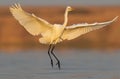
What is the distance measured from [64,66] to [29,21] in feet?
14.0

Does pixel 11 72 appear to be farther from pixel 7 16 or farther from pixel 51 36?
pixel 7 16

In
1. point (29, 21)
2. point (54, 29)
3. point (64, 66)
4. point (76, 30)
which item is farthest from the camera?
point (64, 66)

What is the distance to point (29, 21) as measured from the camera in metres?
28.5

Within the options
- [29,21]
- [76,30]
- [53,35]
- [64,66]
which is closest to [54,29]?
[53,35]

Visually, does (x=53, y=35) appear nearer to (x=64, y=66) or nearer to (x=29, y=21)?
(x=29, y=21)

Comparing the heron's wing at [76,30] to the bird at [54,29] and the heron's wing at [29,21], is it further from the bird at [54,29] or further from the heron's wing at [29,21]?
the heron's wing at [29,21]

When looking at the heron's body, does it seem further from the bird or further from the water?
the water

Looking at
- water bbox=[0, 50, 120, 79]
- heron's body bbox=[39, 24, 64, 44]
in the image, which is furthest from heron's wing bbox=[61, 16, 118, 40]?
water bbox=[0, 50, 120, 79]

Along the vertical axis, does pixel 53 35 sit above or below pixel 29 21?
below

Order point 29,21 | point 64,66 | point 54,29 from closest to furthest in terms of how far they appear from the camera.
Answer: point 29,21, point 54,29, point 64,66

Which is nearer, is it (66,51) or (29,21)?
(29,21)

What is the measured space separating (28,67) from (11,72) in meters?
2.26

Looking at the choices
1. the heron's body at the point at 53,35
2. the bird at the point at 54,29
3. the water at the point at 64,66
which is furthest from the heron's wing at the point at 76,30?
the water at the point at 64,66

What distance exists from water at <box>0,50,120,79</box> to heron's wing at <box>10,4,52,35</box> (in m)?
1.46
